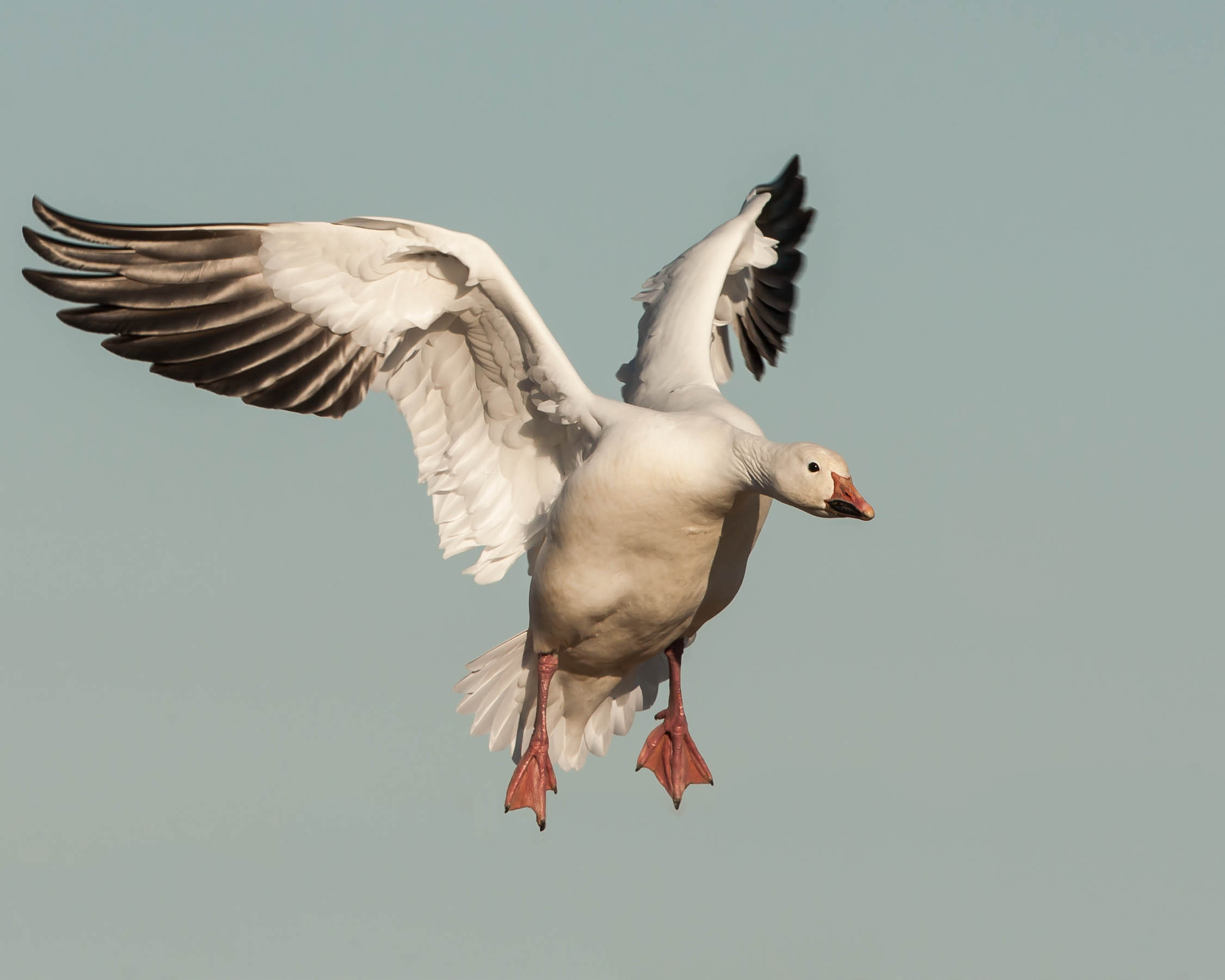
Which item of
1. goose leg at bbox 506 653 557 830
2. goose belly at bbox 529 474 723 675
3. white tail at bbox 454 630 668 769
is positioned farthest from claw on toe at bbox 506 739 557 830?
goose belly at bbox 529 474 723 675

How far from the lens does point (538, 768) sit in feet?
44.0

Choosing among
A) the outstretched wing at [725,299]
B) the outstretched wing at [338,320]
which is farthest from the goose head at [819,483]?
the outstretched wing at [725,299]

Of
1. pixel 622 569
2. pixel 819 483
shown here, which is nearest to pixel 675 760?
pixel 622 569

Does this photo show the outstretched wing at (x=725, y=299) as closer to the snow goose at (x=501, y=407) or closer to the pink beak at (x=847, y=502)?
the snow goose at (x=501, y=407)

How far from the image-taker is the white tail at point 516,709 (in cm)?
1420

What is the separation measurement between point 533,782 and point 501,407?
8.44 feet

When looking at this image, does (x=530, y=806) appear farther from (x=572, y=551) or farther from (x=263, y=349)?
(x=263, y=349)

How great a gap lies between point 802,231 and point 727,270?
211 cm

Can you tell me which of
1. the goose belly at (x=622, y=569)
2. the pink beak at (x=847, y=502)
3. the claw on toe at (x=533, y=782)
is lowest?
the claw on toe at (x=533, y=782)

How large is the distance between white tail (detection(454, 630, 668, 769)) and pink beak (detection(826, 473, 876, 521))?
3.36m

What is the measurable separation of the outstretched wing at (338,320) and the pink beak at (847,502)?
2108 millimetres

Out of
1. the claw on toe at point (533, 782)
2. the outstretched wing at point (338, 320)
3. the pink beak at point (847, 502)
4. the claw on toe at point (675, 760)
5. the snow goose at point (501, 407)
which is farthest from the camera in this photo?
the claw on toe at point (675, 760)

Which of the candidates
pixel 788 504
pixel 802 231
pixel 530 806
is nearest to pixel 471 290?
pixel 788 504

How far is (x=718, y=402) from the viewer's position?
12.9 m
